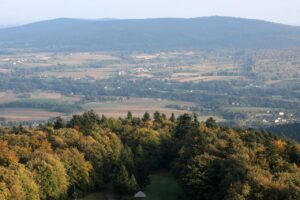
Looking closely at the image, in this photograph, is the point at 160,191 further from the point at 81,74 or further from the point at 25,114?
the point at 81,74

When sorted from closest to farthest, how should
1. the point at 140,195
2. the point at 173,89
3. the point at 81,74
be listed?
1. the point at 140,195
2. the point at 173,89
3. the point at 81,74

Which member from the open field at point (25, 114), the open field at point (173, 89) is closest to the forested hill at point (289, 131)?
the open field at point (173, 89)

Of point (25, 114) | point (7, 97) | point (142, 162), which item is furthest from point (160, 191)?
point (7, 97)

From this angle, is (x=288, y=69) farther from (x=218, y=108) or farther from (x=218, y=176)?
(x=218, y=176)

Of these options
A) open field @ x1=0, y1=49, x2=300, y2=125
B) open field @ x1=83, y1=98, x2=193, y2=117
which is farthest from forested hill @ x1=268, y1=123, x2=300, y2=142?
open field @ x1=83, y1=98, x2=193, y2=117

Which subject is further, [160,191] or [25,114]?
[25,114]

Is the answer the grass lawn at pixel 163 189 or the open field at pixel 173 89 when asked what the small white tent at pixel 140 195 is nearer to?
the grass lawn at pixel 163 189

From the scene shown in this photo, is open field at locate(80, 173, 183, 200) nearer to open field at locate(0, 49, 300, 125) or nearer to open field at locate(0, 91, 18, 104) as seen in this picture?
open field at locate(0, 49, 300, 125)

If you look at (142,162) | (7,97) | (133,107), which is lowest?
(133,107)
